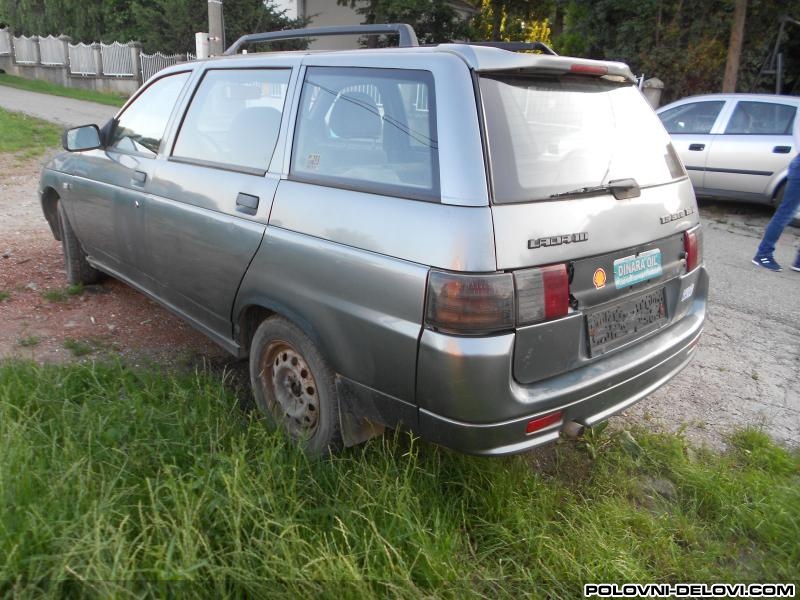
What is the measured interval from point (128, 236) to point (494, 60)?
2678mm

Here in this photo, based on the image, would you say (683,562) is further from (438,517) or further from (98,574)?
(98,574)

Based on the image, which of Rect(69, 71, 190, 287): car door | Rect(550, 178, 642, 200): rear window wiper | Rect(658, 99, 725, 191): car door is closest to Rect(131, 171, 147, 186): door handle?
Rect(69, 71, 190, 287): car door

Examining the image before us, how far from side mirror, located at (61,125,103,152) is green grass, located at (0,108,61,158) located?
23.9 ft

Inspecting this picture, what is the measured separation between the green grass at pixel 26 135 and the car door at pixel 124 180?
23.7 ft

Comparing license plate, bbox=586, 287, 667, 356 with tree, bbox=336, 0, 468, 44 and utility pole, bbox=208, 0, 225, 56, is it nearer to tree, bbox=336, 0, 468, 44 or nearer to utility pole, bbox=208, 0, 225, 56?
utility pole, bbox=208, 0, 225, 56

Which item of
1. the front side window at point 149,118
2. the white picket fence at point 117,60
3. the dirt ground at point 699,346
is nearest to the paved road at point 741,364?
the dirt ground at point 699,346

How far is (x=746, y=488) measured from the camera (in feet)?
9.05

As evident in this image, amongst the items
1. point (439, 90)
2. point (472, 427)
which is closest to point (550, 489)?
point (472, 427)

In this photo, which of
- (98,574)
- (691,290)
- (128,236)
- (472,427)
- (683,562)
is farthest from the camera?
(128,236)

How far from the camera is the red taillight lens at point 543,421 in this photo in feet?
7.47

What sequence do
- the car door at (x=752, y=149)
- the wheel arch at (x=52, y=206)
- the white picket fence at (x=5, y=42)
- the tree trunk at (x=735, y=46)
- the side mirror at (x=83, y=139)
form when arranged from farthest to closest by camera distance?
the white picket fence at (x=5, y=42) → the tree trunk at (x=735, y=46) → the car door at (x=752, y=149) → the wheel arch at (x=52, y=206) → the side mirror at (x=83, y=139)

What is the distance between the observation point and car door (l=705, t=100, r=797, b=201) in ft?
25.9

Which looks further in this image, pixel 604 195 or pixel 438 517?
pixel 604 195

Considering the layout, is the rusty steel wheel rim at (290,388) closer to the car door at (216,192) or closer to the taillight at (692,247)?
the car door at (216,192)
